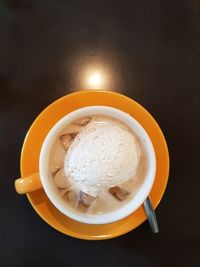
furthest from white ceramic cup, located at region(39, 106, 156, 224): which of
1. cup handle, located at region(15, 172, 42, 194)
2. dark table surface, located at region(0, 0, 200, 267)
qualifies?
dark table surface, located at region(0, 0, 200, 267)

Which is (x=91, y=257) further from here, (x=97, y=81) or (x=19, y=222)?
(x=97, y=81)

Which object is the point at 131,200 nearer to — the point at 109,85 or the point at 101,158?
the point at 101,158

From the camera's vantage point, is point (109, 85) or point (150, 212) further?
point (109, 85)

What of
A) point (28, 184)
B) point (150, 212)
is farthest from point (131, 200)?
point (28, 184)

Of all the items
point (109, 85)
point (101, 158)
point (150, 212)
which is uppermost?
point (109, 85)

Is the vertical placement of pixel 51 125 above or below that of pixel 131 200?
above

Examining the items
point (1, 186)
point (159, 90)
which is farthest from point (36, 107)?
point (159, 90)
